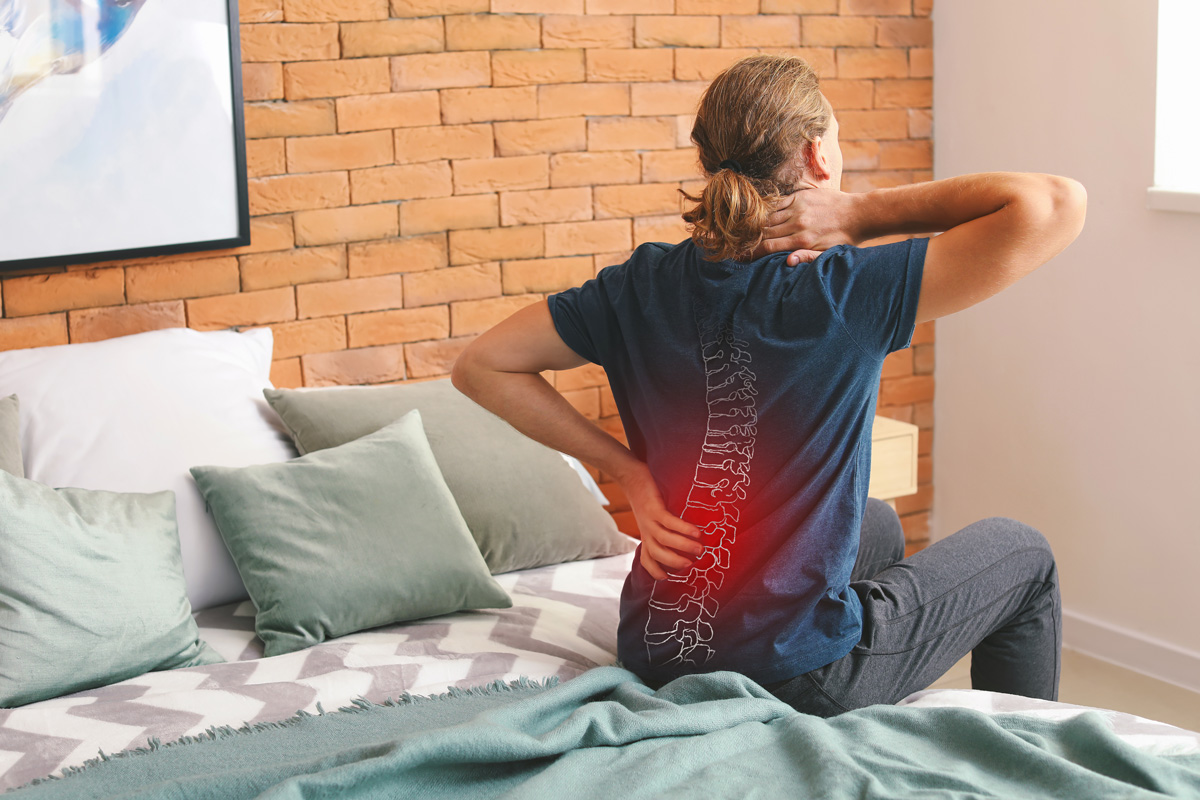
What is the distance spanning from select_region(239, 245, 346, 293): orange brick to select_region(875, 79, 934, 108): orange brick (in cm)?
170

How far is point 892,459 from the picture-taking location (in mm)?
2881

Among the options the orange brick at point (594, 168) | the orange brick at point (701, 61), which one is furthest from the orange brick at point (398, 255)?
the orange brick at point (701, 61)

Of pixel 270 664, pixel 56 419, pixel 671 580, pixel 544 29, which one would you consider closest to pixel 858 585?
pixel 671 580

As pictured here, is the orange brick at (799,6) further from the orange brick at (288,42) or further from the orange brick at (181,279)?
the orange brick at (181,279)

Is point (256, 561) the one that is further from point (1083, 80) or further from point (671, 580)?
point (1083, 80)

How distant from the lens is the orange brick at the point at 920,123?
128 inches

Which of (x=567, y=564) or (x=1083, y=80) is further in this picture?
(x=1083, y=80)

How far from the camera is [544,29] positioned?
271cm

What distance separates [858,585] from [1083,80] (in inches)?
72.5

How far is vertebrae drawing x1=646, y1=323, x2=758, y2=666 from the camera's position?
144 centimetres

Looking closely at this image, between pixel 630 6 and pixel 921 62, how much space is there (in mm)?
1006

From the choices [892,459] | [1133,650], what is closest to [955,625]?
[892,459]

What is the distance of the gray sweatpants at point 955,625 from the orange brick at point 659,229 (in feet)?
4.82

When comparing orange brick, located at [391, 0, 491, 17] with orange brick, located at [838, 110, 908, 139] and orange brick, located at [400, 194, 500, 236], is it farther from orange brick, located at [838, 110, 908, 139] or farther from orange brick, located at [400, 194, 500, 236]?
orange brick, located at [838, 110, 908, 139]
